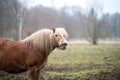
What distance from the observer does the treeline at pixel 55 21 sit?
32.5 m

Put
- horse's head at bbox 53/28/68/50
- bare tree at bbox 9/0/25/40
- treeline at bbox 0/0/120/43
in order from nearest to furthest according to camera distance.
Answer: horse's head at bbox 53/28/68/50
bare tree at bbox 9/0/25/40
treeline at bbox 0/0/120/43

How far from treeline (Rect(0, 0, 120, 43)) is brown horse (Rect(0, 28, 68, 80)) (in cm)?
1456

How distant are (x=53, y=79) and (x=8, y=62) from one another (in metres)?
2.62

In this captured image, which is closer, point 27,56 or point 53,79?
A: point 27,56

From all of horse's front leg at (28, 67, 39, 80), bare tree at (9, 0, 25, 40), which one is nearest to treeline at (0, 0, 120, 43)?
bare tree at (9, 0, 25, 40)

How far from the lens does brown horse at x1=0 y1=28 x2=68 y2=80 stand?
689 centimetres

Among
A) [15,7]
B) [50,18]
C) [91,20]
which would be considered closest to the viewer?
[15,7]

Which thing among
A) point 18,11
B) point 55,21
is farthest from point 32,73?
point 55,21

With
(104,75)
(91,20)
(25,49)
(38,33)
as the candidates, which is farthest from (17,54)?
(91,20)

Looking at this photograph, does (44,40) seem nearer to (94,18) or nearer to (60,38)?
(60,38)

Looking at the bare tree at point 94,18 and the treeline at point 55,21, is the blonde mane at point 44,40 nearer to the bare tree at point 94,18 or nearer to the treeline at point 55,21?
the treeline at point 55,21

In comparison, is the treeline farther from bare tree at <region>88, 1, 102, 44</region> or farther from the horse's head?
the horse's head

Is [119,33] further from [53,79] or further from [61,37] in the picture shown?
[61,37]

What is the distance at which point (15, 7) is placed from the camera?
107 feet
